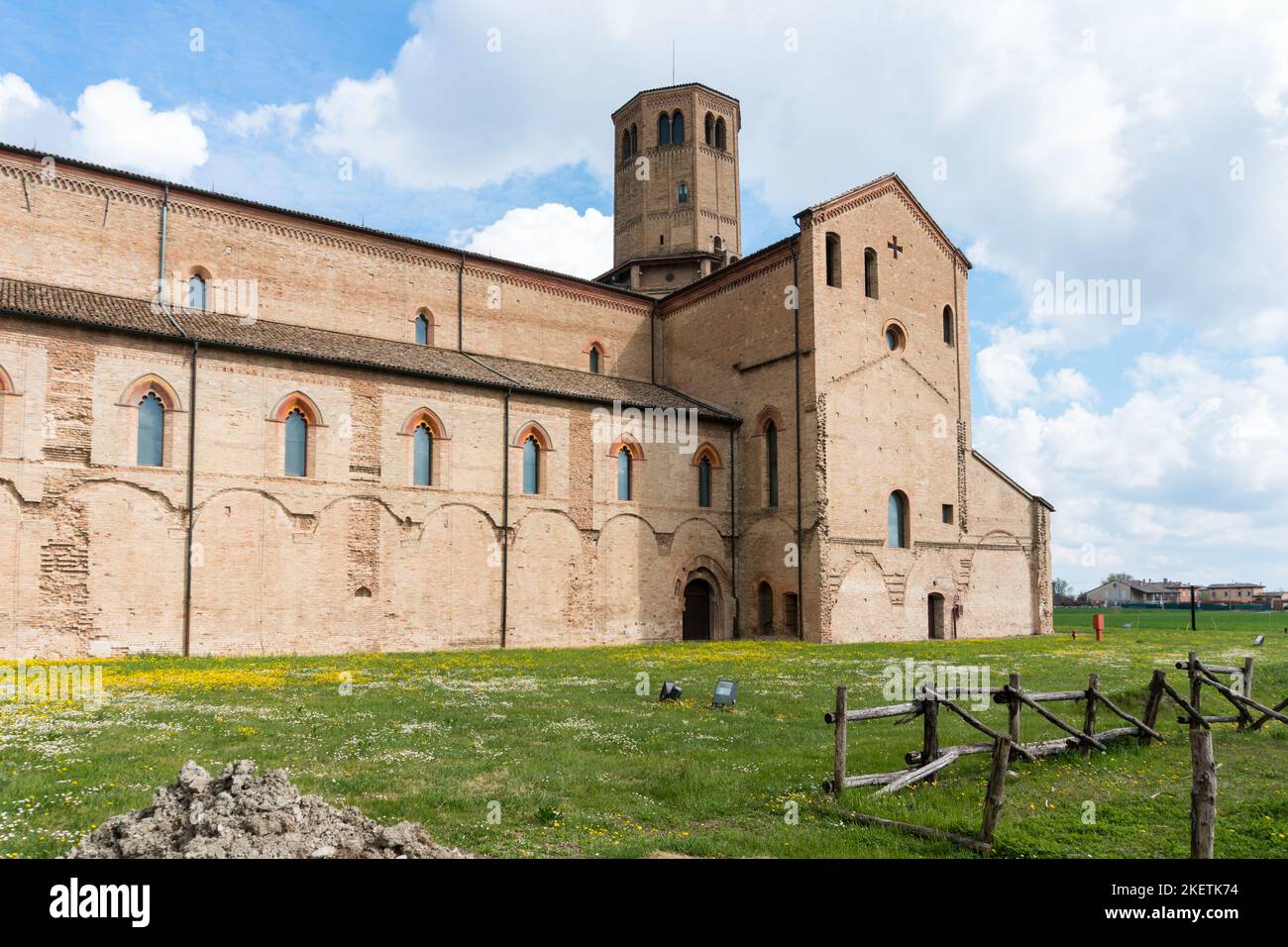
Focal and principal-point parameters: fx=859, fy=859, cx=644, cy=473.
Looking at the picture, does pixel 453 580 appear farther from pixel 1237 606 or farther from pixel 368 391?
pixel 1237 606

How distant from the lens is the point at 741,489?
3372cm

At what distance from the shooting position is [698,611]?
3291 centimetres

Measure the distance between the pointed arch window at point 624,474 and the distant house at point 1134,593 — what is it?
107 metres

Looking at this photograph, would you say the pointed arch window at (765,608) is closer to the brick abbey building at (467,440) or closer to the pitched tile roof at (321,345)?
the brick abbey building at (467,440)

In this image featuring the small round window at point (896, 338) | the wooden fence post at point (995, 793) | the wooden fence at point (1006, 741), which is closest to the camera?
the wooden fence at point (1006, 741)

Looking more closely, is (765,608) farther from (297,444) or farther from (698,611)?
(297,444)

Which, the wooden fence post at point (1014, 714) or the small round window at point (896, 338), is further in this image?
the small round window at point (896, 338)

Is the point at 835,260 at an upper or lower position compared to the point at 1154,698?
upper

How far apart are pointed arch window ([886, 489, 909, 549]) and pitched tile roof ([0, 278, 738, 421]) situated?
6.82 metres

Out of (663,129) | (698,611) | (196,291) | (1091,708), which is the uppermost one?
(663,129)

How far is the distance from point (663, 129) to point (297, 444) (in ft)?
85.8

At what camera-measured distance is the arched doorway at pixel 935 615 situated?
3347 centimetres

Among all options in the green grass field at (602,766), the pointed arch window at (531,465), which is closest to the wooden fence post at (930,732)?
the green grass field at (602,766)

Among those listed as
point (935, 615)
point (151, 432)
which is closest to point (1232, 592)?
point (935, 615)
